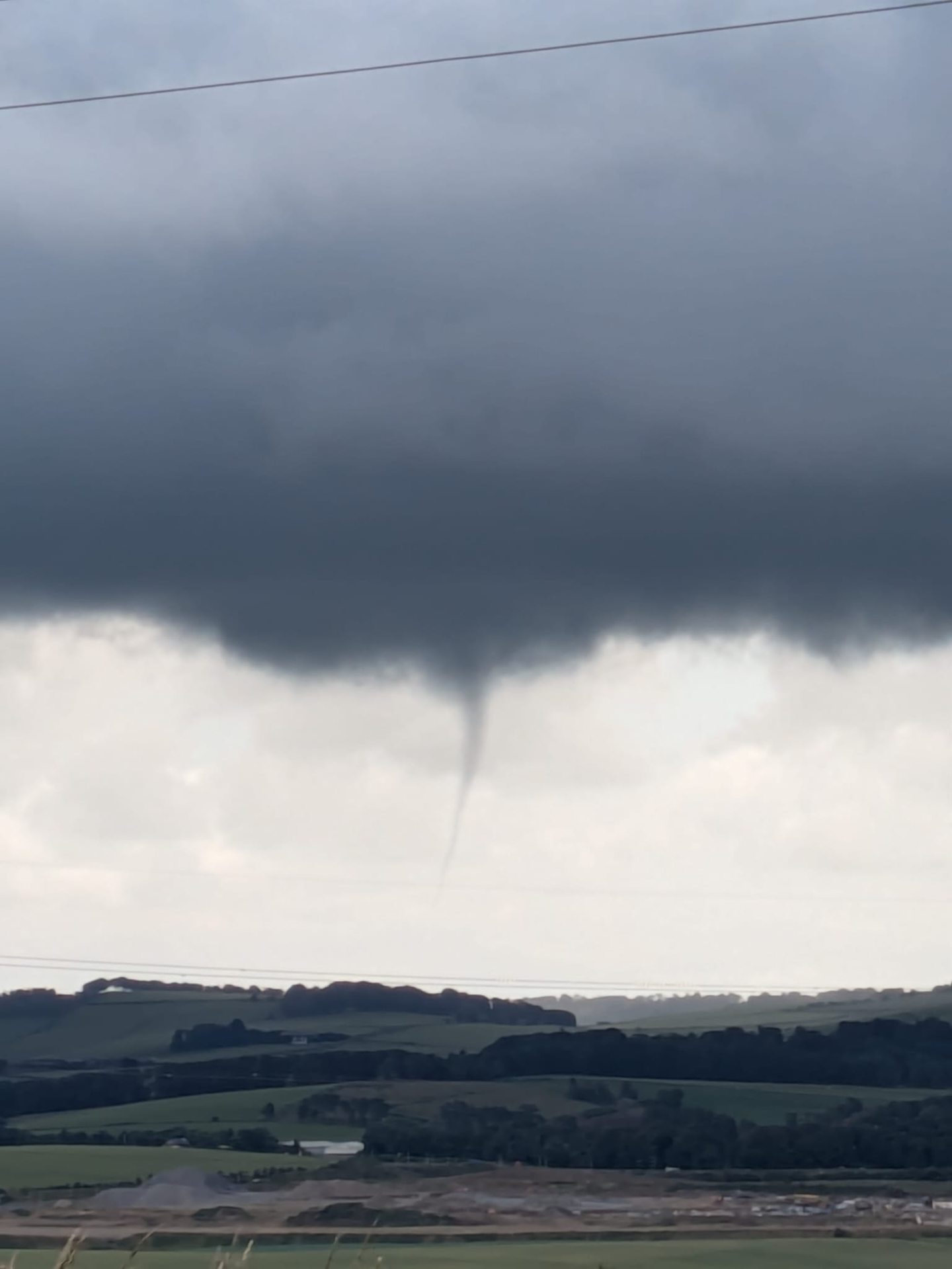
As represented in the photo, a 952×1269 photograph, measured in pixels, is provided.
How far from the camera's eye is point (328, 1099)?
531 feet

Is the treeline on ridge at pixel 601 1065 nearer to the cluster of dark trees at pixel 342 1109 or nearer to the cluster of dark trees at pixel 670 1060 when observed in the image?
the cluster of dark trees at pixel 670 1060

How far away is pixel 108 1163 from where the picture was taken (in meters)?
130

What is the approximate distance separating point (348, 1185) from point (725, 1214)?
3055 cm

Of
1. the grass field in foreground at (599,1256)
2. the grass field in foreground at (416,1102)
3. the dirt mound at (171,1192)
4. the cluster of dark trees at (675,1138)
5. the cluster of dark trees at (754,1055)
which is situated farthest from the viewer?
the cluster of dark trees at (754,1055)

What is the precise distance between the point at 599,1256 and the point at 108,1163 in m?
64.6

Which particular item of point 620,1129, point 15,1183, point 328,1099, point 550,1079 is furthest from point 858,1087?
point 15,1183

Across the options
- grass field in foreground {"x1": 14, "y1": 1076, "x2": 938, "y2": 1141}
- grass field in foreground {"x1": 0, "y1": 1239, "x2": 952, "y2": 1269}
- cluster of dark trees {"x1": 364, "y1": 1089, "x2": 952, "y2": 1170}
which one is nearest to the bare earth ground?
grass field in foreground {"x1": 0, "y1": 1239, "x2": 952, "y2": 1269}

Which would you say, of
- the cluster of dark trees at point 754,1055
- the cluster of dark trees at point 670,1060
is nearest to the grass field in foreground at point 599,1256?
the cluster of dark trees at point 670,1060

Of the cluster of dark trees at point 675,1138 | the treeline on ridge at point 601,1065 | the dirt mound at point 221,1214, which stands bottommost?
the dirt mound at point 221,1214

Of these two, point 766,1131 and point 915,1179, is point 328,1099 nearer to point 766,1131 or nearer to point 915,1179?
point 766,1131

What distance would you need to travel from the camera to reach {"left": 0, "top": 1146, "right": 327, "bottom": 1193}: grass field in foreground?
118 metres

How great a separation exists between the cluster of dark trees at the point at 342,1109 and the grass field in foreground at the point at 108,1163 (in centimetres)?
1620

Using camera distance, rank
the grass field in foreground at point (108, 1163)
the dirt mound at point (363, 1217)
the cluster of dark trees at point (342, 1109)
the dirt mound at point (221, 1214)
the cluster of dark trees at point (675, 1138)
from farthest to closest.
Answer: the cluster of dark trees at point (342, 1109) < the cluster of dark trees at point (675, 1138) < the grass field in foreground at point (108, 1163) < the dirt mound at point (221, 1214) < the dirt mound at point (363, 1217)

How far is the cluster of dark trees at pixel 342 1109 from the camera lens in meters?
157
